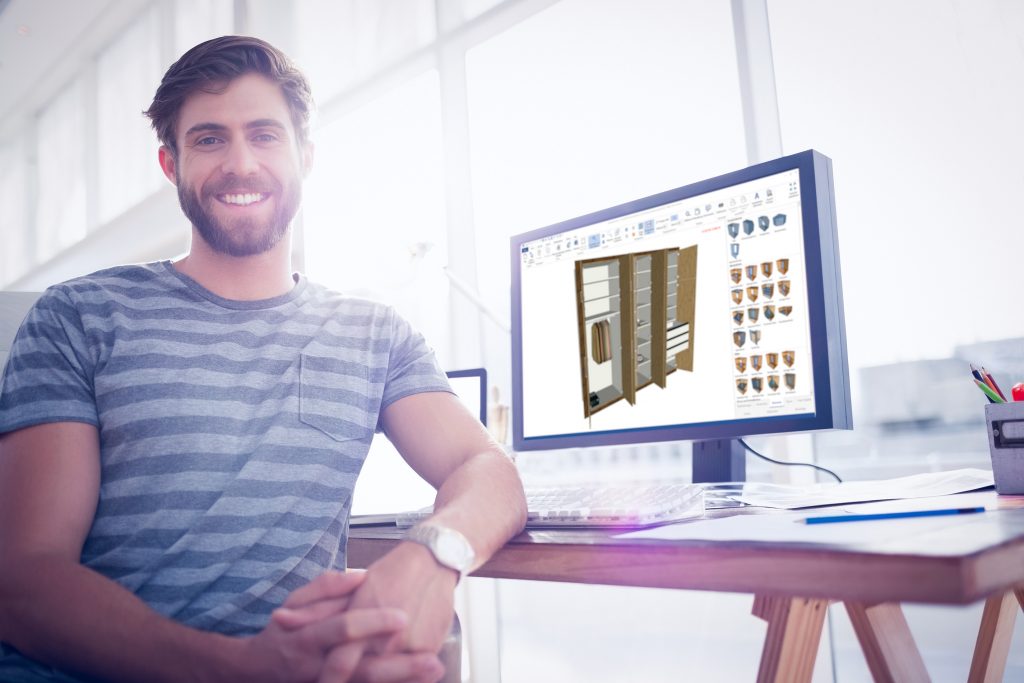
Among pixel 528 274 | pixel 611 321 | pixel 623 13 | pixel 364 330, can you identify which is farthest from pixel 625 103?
pixel 364 330

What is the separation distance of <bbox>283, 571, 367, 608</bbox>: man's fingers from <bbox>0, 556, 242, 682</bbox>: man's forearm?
0.24 feet

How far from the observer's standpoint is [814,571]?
54 cm

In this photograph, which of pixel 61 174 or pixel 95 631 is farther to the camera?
pixel 61 174

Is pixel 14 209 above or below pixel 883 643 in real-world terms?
above

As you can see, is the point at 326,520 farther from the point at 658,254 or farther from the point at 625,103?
the point at 625,103

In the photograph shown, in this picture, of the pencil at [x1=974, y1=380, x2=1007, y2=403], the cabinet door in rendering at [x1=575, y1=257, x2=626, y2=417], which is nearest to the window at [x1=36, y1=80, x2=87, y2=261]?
the cabinet door in rendering at [x1=575, y1=257, x2=626, y2=417]

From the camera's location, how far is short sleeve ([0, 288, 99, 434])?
0.90 meters

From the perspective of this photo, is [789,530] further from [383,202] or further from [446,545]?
[383,202]

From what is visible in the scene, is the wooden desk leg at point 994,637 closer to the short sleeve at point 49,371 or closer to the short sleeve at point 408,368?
the short sleeve at point 408,368

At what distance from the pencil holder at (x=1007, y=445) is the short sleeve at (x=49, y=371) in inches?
44.0

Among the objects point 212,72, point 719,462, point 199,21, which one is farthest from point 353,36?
point 719,462

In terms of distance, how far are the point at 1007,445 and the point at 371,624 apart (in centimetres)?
78

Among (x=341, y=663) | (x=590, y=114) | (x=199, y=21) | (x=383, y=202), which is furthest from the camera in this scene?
(x=199, y=21)

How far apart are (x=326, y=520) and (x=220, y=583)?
0.15 metres
